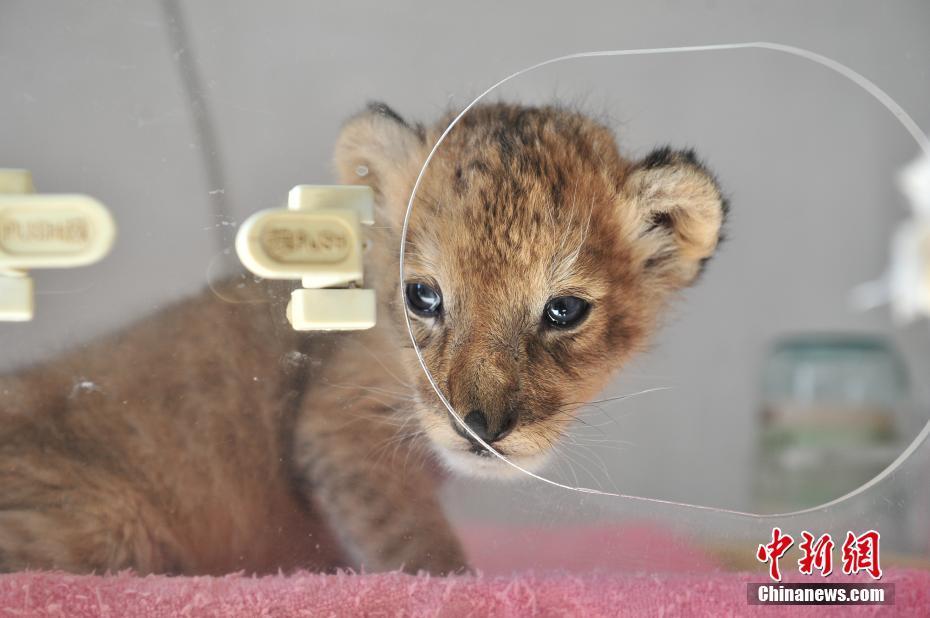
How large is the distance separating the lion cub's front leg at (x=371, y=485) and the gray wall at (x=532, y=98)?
0.11 meters

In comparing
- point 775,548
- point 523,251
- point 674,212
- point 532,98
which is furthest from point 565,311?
point 775,548

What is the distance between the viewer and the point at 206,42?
1194 mm

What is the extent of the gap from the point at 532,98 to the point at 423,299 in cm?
33

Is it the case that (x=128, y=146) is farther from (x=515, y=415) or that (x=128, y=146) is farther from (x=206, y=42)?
(x=515, y=415)

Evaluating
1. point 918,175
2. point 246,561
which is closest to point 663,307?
point 918,175

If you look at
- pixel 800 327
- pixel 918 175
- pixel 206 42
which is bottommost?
pixel 800 327

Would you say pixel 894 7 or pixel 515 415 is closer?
pixel 515 415

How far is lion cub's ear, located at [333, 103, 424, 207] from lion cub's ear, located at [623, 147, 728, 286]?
31cm

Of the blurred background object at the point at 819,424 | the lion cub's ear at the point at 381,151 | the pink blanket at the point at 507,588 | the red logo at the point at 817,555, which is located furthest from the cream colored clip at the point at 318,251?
the red logo at the point at 817,555

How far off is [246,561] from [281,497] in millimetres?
104

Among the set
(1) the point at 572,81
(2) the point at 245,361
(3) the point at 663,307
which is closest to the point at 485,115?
(1) the point at 572,81

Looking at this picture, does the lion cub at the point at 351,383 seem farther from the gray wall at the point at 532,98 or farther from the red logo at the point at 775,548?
the red logo at the point at 775,548

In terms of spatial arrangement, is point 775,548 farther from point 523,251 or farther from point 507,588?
point 523,251

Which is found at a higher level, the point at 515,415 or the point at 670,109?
the point at 670,109
